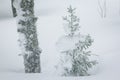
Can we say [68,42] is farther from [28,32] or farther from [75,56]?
[28,32]

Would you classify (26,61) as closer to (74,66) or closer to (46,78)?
(74,66)

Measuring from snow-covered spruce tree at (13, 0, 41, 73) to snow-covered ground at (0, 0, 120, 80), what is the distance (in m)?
0.43

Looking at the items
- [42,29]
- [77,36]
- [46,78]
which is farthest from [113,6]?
[46,78]

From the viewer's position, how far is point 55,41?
34.9ft

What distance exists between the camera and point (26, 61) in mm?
6535

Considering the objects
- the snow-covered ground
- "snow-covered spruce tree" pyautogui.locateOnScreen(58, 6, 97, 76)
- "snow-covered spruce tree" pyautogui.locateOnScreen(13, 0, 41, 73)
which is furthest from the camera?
"snow-covered spruce tree" pyautogui.locateOnScreen(13, 0, 41, 73)

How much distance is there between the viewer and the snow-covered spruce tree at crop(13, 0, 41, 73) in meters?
6.32

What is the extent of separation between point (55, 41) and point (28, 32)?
425 centimetres

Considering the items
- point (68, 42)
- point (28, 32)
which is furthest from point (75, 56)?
point (28, 32)

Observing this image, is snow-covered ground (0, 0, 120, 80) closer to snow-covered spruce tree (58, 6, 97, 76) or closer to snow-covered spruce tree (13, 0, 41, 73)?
snow-covered spruce tree (58, 6, 97, 76)

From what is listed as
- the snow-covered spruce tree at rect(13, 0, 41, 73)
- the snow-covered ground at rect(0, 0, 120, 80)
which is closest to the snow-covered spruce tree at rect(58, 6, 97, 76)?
the snow-covered ground at rect(0, 0, 120, 80)

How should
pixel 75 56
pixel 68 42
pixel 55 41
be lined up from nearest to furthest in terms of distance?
1. pixel 75 56
2. pixel 68 42
3. pixel 55 41

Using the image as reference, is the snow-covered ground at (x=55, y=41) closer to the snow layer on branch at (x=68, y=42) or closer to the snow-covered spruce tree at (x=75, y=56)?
the snow-covered spruce tree at (x=75, y=56)

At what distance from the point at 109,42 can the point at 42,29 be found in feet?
12.7
